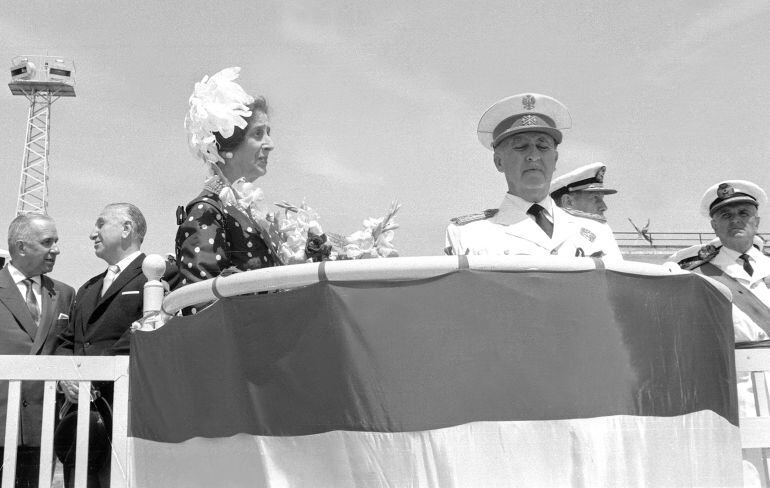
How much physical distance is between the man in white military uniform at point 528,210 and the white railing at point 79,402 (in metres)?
1.56

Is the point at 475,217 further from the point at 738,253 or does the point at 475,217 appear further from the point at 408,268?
the point at 738,253

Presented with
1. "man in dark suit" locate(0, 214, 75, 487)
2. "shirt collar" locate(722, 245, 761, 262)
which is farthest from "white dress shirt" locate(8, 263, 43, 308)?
"shirt collar" locate(722, 245, 761, 262)

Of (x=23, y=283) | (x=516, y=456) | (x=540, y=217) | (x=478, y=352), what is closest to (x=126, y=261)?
(x=23, y=283)

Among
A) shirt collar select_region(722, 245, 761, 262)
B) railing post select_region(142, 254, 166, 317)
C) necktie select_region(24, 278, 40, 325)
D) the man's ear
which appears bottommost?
railing post select_region(142, 254, 166, 317)

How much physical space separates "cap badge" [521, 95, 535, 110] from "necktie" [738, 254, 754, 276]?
222cm

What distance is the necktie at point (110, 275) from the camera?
4.67 m

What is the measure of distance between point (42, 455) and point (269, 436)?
3.93 ft

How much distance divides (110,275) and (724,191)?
3961mm

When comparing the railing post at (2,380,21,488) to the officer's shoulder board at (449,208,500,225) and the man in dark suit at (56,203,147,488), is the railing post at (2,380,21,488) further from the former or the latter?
the officer's shoulder board at (449,208,500,225)

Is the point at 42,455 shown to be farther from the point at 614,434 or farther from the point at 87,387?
the point at 614,434

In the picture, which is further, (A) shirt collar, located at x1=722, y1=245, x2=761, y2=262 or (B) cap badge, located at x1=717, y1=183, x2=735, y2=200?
(B) cap badge, located at x1=717, y1=183, x2=735, y2=200

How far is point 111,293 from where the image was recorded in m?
4.59

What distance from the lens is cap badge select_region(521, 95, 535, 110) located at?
13.6ft

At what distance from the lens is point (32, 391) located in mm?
4602
